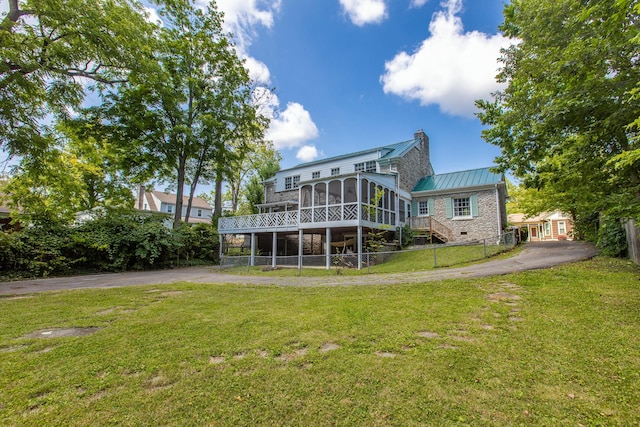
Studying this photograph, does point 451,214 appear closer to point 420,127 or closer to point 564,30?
point 420,127

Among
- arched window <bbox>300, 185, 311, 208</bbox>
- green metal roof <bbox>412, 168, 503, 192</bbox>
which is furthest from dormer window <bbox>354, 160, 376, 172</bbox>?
Result: arched window <bbox>300, 185, 311, 208</bbox>

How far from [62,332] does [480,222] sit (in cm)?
1912

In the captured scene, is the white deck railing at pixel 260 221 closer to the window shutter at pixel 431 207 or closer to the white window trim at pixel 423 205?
the white window trim at pixel 423 205

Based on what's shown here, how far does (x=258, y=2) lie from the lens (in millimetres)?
13070

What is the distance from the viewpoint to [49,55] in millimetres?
11070

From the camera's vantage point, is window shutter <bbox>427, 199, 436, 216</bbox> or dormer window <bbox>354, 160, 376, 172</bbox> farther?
dormer window <bbox>354, 160, 376, 172</bbox>

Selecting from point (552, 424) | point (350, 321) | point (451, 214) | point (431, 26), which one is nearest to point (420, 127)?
point (451, 214)

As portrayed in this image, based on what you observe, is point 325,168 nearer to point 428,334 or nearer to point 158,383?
point 428,334

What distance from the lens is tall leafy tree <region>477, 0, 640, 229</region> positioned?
19.3 feet

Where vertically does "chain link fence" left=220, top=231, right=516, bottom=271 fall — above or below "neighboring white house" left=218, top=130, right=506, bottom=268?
below

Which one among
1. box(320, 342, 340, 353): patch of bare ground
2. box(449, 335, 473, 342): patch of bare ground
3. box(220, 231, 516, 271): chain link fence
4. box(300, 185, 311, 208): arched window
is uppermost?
box(300, 185, 311, 208): arched window

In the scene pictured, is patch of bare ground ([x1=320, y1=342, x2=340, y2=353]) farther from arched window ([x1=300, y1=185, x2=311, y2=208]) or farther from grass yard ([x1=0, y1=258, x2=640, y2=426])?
arched window ([x1=300, y1=185, x2=311, y2=208])

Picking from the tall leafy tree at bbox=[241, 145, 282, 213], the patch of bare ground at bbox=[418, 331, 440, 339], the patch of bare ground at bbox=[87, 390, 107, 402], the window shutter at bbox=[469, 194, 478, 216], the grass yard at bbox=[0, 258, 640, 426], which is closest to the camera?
the grass yard at bbox=[0, 258, 640, 426]

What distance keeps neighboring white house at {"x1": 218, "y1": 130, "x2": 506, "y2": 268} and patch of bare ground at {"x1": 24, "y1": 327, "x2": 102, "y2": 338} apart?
9668 mm
